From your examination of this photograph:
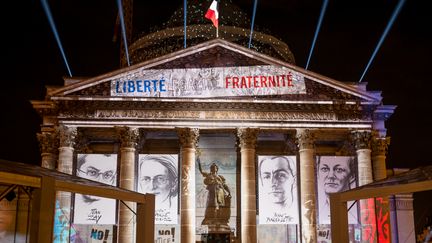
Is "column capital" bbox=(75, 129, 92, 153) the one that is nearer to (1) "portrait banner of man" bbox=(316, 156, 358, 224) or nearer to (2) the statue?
(2) the statue

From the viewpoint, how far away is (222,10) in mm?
56188

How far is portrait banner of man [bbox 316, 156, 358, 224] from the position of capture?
102 feet

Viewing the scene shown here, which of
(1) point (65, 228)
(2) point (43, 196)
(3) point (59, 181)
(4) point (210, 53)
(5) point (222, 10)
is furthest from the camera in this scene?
(5) point (222, 10)

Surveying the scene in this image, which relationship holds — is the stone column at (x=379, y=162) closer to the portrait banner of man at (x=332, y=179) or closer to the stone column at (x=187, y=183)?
the portrait banner of man at (x=332, y=179)

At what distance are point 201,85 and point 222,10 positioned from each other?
86.9ft

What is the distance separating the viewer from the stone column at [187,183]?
30047 mm

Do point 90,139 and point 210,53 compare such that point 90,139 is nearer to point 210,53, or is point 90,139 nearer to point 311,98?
point 210,53

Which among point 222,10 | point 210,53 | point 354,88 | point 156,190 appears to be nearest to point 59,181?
point 156,190

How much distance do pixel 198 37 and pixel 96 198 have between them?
76.0ft

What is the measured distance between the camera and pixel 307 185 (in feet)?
102

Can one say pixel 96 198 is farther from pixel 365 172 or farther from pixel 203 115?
pixel 365 172

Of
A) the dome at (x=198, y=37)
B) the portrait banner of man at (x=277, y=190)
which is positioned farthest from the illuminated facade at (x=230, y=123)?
the dome at (x=198, y=37)

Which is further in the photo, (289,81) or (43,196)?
(289,81)

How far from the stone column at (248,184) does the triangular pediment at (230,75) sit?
2.34 m
